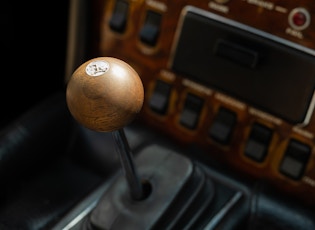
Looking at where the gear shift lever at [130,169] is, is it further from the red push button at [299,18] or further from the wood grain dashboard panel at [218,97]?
the red push button at [299,18]

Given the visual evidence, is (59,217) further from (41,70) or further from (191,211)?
(41,70)

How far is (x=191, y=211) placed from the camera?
636mm

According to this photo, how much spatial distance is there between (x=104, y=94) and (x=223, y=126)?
9.8 inches

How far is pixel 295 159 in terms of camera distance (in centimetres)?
66

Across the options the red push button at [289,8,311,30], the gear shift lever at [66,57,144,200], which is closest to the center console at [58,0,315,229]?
the red push button at [289,8,311,30]

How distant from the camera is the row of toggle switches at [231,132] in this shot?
66 centimetres

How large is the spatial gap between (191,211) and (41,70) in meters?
0.42

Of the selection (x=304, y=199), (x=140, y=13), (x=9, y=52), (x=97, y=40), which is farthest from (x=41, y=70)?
(x=304, y=199)

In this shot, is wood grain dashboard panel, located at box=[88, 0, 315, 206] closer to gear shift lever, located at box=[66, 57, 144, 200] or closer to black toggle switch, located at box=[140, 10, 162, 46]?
black toggle switch, located at box=[140, 10, 162, 46]

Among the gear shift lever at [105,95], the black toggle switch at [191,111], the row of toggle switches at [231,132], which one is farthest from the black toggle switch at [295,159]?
the gear shift lever at [105,95]

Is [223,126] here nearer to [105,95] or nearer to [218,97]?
[218,97]

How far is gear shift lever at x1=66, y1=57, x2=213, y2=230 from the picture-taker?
1.60 ft

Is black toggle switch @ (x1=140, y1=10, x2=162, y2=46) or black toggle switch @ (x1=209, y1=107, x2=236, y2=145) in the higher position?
black toggle switch @ (x1=140, y1=10, x2=162, y2=46)

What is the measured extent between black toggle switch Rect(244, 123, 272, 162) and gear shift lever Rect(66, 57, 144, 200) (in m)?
0.22
